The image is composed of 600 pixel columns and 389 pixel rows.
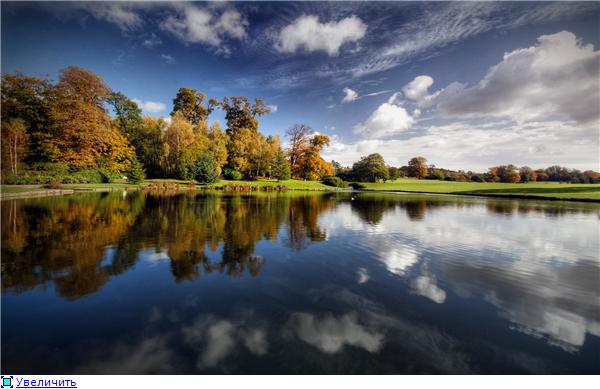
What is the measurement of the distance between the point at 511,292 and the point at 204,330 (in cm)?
760

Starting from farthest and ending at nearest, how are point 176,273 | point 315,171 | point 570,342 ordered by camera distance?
point 315,171 → point 176,273 → point 570,342

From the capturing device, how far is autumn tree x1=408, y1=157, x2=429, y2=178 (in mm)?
108062

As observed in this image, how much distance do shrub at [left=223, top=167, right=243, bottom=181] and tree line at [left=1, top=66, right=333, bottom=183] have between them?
236 mm

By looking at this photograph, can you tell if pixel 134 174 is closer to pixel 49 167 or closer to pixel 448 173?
pixel 49 167

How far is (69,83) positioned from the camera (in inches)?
1561

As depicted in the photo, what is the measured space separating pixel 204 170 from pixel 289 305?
50.1m

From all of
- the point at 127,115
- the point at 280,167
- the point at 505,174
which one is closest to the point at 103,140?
the point at 127,115

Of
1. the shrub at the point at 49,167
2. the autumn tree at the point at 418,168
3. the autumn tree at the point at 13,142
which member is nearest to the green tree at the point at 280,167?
the shrub at the point at 49,167

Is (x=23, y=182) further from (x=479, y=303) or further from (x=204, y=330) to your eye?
(x=479, y=303)

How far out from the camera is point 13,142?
34656 mm

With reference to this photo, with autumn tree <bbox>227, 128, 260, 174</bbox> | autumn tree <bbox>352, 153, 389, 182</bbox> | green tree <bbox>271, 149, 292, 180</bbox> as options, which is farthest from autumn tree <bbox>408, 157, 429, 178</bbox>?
autumn tree <bbox>227, 128, 260, 174</bbox>

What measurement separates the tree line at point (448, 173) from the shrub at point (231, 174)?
35108mm

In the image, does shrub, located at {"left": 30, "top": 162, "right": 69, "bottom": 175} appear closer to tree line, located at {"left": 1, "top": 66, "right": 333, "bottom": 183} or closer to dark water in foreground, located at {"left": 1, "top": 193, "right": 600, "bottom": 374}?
tree line, located at {"left": 1, "top": 66, "right": 333, "bottom": 183}
